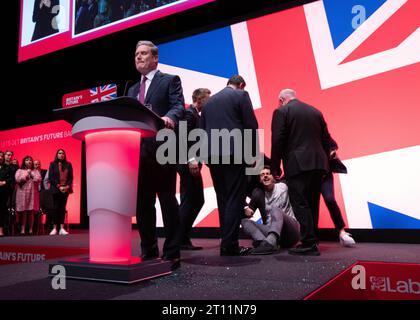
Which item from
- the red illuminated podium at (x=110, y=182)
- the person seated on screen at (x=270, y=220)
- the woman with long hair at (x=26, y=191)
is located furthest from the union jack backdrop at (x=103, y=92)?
the red illuminated podium at (x=110, y=182)

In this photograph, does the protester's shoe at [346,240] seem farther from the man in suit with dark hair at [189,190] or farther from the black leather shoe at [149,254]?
the black leather shoe at [149,254]

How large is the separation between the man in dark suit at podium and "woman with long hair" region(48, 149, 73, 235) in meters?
3.91

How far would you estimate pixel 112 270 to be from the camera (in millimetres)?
1412

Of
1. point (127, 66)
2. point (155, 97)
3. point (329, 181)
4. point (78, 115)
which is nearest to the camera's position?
point (78, 115)

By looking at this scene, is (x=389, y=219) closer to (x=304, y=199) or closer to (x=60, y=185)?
(x=304, y=199)

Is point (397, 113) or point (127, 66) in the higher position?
point (127, 66)

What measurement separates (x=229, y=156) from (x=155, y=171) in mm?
796

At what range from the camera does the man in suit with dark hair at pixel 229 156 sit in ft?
8.11

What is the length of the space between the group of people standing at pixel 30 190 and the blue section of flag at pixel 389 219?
420 cm

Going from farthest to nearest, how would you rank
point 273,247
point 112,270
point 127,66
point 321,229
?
point 127,66 < point 321,229 < point 273,247 < point 112,270
